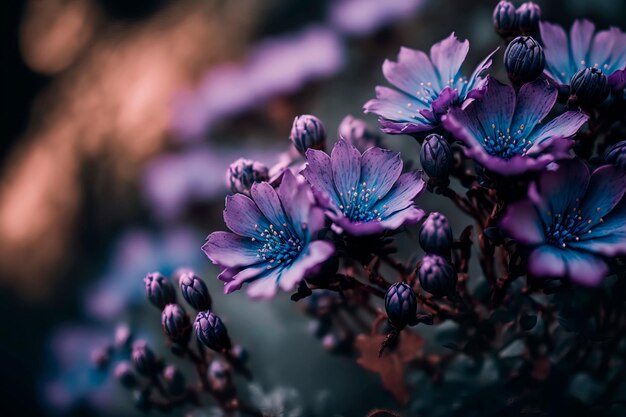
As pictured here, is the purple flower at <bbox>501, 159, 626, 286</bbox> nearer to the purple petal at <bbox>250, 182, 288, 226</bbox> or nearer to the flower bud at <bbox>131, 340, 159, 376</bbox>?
the purple petal at <bbox>250, 182, 288, 226</bbox>

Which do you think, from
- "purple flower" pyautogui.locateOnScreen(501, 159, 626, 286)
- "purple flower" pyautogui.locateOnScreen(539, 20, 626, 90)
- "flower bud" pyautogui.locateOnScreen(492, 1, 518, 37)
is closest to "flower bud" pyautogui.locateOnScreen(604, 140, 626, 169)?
"purple flower" pyautogui.locateOnScreen(501, 159, 626, 286)

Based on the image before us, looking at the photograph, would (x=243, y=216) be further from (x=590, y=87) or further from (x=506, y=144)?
(x=590, y=87)

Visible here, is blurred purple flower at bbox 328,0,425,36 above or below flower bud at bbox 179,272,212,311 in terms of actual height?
above

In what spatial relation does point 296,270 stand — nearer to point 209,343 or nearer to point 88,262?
point 209,343

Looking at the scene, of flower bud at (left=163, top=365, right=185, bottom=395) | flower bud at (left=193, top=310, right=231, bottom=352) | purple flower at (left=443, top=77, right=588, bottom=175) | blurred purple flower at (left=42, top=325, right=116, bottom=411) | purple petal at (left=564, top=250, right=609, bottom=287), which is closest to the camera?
purple petal at (left=564, top=250, right=609, bottom=287)

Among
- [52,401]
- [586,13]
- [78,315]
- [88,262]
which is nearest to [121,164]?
[88,262]
